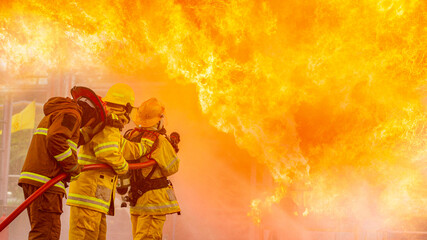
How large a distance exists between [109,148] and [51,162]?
25.8 inches

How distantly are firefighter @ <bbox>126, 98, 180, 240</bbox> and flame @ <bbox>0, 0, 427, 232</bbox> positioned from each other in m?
2.80

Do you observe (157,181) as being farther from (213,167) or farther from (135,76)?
(135,76)

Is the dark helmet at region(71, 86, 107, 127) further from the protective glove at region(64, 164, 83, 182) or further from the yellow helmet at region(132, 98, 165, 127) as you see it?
the yellow helmet at region(132, 98, 165, 127)

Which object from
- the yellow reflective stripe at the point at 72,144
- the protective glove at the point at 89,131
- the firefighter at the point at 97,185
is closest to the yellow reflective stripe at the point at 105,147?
the firefighter at the point at 97,185

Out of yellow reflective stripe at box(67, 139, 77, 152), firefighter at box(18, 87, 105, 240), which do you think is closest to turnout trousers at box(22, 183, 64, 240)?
firefighter at box(18, 87, 105, 240)

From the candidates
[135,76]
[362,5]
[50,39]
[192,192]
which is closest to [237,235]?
[192,192]

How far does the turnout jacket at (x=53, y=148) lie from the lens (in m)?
4.07

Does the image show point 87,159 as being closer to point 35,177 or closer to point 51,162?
point 51,162

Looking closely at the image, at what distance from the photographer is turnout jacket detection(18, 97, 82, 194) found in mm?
4070

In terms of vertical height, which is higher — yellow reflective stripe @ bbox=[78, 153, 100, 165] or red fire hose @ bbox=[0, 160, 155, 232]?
yellow reflective stripe @ bbox=[78, 153, 100, 165]

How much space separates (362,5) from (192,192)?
16.2ft

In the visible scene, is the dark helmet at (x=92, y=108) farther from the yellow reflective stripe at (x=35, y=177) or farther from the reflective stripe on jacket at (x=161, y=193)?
the reflective stripe on jacket at (x=161, y=193)

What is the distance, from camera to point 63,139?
4.08m

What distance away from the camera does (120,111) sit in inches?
200
